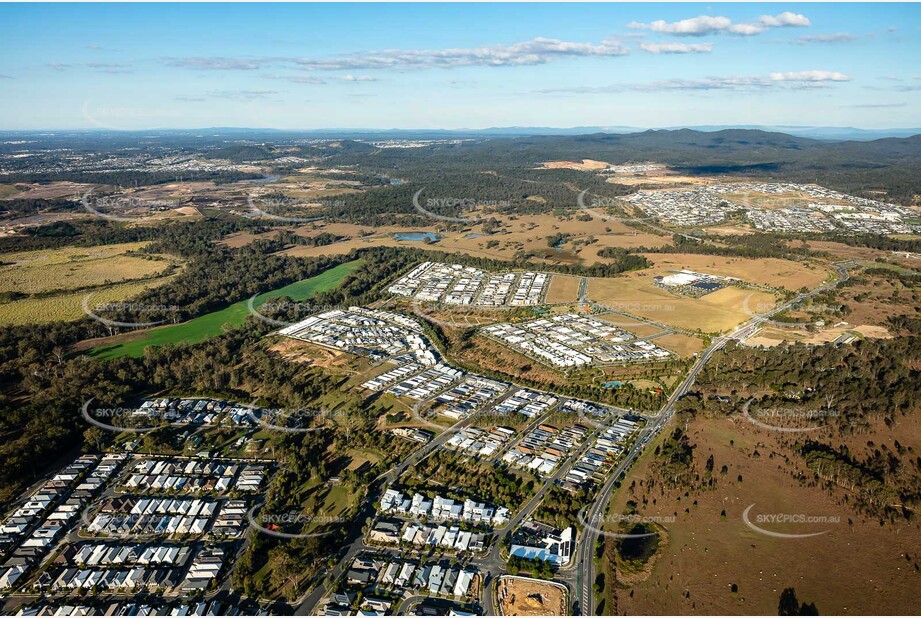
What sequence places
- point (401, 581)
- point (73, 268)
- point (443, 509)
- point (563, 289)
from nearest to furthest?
point (401, 581), point (443, 509), point (563, 289), point (73, 268)

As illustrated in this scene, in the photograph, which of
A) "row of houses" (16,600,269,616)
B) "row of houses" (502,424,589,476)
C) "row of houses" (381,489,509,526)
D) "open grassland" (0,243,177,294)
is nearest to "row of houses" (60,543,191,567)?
"row of houses" (16,600,269,616)

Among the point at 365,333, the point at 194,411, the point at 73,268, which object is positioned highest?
the point at 73,268

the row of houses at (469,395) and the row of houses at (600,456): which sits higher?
the row of houses at (469,395)

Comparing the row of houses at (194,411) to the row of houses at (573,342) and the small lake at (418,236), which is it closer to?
the row of houses at (573,342)

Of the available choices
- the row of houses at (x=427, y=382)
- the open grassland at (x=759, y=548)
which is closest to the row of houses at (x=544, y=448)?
the open grassland at (x=759, y=548)

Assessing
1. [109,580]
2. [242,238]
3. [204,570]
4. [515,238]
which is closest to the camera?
[109,580]

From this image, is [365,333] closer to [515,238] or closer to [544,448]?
[544,448]

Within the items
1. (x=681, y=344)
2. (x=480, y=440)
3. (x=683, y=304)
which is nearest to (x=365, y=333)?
(x=480, y=440)
